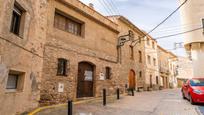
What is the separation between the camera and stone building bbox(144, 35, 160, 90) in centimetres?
2123

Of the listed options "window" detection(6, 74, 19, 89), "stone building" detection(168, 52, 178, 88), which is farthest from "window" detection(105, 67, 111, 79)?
"stone building" detection(168, 52, 178, 88)

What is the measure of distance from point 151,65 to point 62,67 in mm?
16799

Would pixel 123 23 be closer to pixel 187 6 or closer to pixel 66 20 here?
pixel 187 6

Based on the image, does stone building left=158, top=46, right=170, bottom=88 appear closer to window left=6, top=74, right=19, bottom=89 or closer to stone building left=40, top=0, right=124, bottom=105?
stone building left=40, top=0, right=124, bottom=105

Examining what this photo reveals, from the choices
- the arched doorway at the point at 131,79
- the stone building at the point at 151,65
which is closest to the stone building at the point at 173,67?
the stone building at the point at 151,65

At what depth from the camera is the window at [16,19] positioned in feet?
19.2

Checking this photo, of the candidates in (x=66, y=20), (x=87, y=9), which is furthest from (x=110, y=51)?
(x=66, y=20)

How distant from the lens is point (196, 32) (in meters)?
15.0

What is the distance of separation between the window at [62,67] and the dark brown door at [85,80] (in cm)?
128

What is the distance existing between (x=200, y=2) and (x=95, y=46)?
1139 cm

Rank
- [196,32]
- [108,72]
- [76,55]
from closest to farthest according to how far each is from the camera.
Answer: [76,55] < [108,72] < [196,32]

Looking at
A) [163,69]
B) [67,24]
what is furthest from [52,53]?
[163,69]

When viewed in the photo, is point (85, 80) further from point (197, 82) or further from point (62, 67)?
point (197, 82)

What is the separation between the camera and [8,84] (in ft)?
18.3
